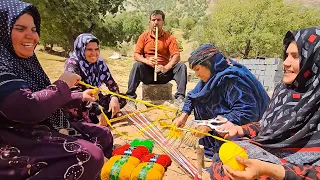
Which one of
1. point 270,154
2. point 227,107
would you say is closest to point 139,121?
point 227,107

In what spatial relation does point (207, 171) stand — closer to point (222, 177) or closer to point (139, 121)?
point (222, 177)

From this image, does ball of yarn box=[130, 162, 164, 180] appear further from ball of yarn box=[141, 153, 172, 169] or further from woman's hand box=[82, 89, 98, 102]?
woman's hand box=[82, 89, 98, 102]

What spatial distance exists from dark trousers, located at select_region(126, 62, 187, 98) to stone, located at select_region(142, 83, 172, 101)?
69mm

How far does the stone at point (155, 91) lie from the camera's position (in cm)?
505

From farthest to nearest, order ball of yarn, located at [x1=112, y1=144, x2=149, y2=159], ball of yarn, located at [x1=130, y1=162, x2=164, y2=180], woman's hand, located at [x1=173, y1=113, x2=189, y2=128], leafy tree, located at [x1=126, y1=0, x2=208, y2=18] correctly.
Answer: leafy tree, located at [x1=126, y1=0, x2=208, y2=18] < woman's hand, located at [x1=173, y1=113, x2=189, y2=128] < ball of yarn, located at [x1=112, y1=144, x2=149, y2=159] < ball of yarn, located at [x1=130, y1=162, x2=164, y2=180]

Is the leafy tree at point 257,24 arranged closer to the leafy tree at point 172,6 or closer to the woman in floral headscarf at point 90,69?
the woman in floral headscarf at point 90,69

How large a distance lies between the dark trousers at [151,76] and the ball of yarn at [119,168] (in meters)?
2.41

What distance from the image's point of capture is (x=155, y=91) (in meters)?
5.10

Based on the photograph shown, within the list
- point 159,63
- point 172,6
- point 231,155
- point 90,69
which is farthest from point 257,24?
point 172,6

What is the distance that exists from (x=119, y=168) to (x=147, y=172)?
0.22 m

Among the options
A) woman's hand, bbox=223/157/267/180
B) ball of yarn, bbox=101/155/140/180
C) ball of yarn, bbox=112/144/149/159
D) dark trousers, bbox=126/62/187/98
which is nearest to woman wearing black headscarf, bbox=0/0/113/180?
ball of yarn, bbox=101/155/140/180

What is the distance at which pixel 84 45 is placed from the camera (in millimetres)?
3451

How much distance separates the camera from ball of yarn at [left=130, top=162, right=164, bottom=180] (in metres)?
2.33

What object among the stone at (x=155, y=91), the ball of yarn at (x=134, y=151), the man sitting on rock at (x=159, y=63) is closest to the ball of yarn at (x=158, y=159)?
the ball of yarn at (x=134, y=151)
